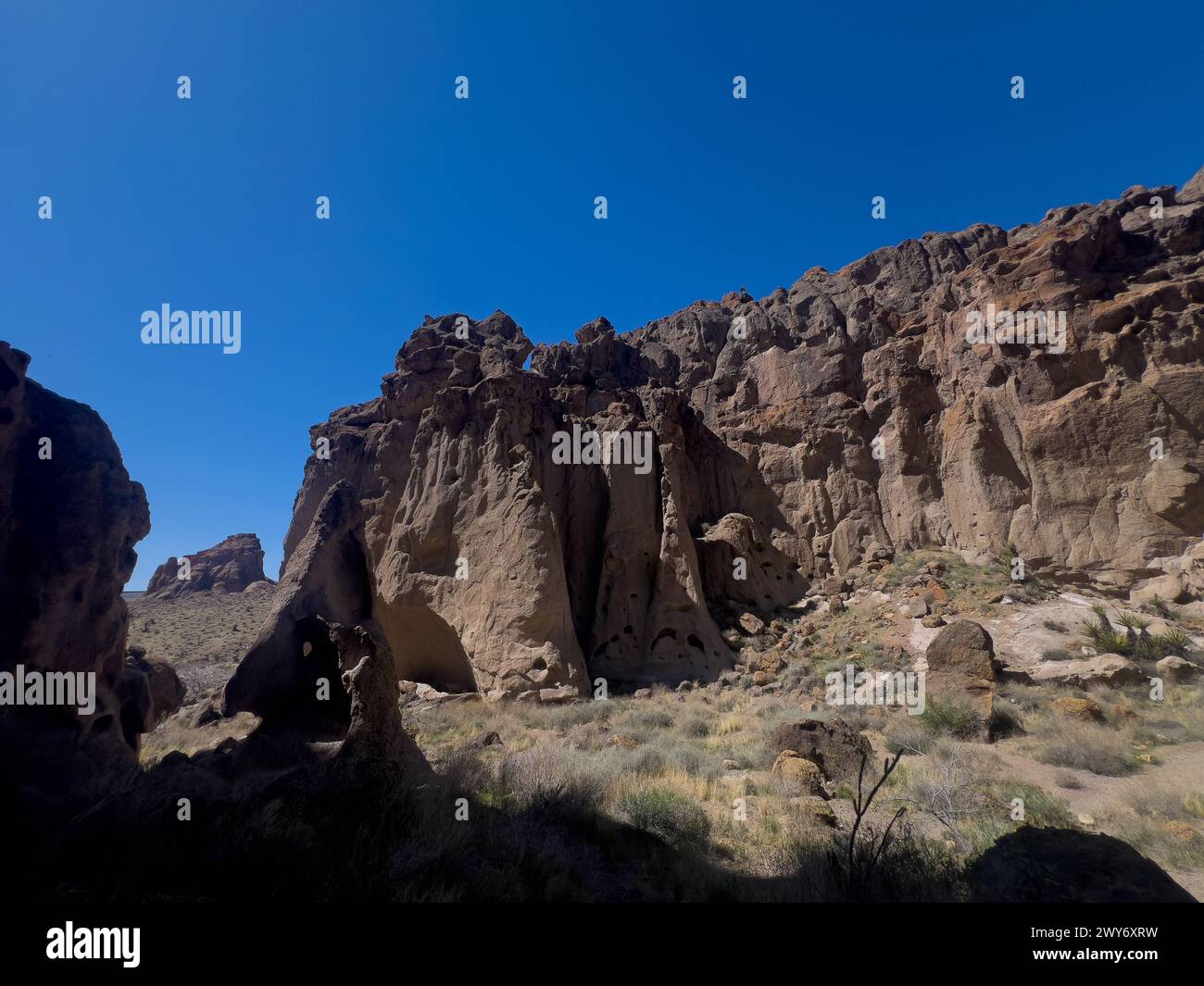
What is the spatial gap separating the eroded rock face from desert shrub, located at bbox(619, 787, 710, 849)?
6.20 m

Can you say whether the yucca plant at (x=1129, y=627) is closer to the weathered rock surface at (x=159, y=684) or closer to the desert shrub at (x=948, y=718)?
the desert shrub at (x=948, y=718)

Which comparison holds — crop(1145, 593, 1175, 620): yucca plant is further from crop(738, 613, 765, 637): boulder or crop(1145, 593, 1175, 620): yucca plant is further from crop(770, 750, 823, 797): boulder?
crop(770, 750, 823, 797): boulder

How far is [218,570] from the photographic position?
5872 cm

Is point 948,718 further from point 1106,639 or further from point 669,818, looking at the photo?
point 669,818

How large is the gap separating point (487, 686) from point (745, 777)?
31.2 feet

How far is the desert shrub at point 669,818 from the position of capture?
257 inches

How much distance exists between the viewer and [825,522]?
2650cm

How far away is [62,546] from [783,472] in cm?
2768

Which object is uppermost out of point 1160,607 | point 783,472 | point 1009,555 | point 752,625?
point 783,472

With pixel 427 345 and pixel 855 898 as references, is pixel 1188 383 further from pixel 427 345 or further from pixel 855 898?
pixel 427 345

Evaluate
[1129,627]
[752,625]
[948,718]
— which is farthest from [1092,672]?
[752,625]

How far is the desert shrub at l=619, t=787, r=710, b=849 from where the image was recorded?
653cm
